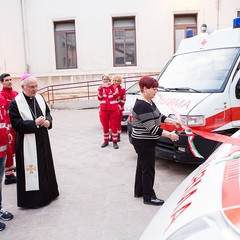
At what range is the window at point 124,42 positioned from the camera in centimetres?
1639

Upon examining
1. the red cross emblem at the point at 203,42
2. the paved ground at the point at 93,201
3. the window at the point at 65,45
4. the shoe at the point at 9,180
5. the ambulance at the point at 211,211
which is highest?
the window at the point at 65,45

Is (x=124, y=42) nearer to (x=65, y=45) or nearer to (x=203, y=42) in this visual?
(x=65, y=45)

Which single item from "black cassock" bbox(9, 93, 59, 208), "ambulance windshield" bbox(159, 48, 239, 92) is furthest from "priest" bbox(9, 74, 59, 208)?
"ambulance windshield" bbox(159, 48, 239, 92)

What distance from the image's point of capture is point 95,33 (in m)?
16.1

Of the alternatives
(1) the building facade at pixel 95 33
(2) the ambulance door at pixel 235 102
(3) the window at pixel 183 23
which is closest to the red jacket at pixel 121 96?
(2) the ambulance door at pixel 235 102

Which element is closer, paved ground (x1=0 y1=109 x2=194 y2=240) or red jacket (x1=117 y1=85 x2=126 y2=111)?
paved ground (x1=0 y1=109 x2=194 y2=240)

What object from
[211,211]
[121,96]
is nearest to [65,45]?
[121,96]

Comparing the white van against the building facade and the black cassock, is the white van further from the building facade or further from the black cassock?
the building facade

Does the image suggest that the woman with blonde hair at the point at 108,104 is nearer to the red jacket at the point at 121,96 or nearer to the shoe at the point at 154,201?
the red jacket at the point at 121,96

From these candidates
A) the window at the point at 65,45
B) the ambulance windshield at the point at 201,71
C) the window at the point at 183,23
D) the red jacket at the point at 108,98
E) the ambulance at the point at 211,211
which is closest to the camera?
the ambulance at the point at 211,211

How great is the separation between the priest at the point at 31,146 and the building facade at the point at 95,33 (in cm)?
1276

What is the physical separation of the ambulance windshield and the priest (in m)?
2.37

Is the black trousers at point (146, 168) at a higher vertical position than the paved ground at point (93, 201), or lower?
higher

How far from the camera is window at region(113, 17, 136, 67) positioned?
16391mm
